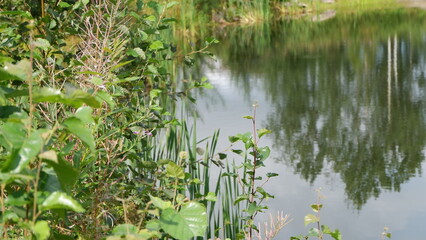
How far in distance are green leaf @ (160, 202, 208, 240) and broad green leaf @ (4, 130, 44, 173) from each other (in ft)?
1.23

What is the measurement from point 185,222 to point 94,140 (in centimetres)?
48

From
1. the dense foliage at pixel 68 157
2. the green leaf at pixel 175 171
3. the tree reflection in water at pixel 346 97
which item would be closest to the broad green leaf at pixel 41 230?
the dense foliage at pixel 68 157

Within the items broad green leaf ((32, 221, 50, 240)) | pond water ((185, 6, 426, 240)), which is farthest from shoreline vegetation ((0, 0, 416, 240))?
pond water ((185, 6, 426, 240))

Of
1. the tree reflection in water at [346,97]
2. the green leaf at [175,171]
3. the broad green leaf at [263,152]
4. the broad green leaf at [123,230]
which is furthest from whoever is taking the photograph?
the tree reflection in water at [346,97]

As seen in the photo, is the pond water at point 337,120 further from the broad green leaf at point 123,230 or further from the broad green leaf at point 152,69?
the broad green leaf at point 123,230

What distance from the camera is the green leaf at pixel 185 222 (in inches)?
44.4

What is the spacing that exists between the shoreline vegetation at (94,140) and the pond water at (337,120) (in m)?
0.68

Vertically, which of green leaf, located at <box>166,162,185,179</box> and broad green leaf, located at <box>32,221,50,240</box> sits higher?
broad green leaf, located at <box>32,221,50,240</box>

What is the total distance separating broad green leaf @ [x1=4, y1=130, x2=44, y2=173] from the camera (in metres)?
0.81

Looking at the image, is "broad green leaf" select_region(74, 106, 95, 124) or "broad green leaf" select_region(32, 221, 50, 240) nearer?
"broad green leaf" select_region(32, 221, 50, 240)

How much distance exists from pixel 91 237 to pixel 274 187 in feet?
9.14

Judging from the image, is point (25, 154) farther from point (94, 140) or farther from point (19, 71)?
point (94, 140)

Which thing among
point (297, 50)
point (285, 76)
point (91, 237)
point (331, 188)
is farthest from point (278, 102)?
point (91, 237)

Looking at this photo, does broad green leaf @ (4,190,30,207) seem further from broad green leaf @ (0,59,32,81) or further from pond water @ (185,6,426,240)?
pond water @ (185,6,426,240)
